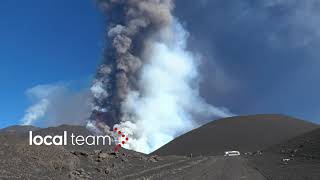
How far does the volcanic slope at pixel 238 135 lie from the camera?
443ft

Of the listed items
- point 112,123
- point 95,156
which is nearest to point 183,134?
point 112,123

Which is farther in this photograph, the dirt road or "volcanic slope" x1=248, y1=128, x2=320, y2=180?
"volcanic slope" x1=248, y1=128, x2=320, y2=180

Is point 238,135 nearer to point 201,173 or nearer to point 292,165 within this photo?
point 292,165

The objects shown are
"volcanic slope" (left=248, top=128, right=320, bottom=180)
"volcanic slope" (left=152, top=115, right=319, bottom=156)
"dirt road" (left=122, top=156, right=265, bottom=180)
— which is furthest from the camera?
"volcanic slope" (left=152, top=115, right=319, bottom=156)

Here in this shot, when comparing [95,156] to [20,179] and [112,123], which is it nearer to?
[20,179]

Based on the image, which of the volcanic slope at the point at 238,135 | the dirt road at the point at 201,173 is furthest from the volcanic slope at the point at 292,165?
the volcanic slope at the point at 238,135

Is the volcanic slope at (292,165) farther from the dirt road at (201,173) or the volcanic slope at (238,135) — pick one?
the volcanic slope at (238,135)

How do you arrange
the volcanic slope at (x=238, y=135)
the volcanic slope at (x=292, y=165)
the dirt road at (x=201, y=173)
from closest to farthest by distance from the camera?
1. the dirt road at (x=201, y=173)
2. the volcanic slope at (x=292, y=165)
3. the volcanic slope at (x=238, y=135)

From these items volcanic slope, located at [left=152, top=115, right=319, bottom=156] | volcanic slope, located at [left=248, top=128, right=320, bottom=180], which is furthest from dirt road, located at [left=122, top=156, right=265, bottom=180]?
volcanic slope, located at [left=152, top=115, right=319, bottom=156]

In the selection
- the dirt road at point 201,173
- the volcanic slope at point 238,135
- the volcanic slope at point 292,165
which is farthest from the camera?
the volcanic slope at point 238,135

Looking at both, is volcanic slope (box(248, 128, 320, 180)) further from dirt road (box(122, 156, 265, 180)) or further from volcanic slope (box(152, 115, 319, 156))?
volcanic slope (box(152, 115, 319, 156))

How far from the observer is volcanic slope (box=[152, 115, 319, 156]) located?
135000 mm

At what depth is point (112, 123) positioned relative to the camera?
82625 mm

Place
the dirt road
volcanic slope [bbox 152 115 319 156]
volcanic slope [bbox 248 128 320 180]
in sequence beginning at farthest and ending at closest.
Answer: volcanic slope [bbox 152 115 319 156], volcanic slope [bbox 248 128 320 180], the dirt road
